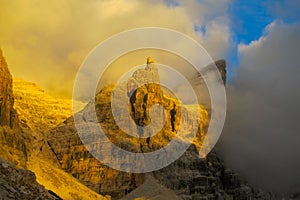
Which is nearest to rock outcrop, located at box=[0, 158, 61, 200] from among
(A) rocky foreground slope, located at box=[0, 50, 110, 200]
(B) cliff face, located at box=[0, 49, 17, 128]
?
(A) rocky foreground slope, located at box=[0, 50, 110, 200]

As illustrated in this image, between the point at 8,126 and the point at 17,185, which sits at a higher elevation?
the point at 8,126

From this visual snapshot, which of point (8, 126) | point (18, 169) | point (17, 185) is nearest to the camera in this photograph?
point (17, 185)

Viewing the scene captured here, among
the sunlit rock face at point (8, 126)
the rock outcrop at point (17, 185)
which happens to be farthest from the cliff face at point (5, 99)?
the rock outcrop at point (17, 185)

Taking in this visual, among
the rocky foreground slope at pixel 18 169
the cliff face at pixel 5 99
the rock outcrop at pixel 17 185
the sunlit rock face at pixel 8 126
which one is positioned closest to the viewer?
the rock outcrop at pixel 17 185

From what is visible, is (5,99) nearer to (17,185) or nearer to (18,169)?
(18,169)

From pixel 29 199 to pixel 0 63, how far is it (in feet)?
211

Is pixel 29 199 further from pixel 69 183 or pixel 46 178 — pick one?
pixel 69 183

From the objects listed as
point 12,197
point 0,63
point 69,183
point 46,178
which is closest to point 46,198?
point 12,197

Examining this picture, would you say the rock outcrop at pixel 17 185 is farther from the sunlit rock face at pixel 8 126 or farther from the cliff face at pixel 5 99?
the cliff face at pixel 5 99

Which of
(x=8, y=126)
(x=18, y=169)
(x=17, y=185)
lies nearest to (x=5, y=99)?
(x=8, y=126)

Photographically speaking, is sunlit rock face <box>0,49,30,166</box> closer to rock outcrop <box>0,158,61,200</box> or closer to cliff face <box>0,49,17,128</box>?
cliff face <box>0,49,17,128</box>

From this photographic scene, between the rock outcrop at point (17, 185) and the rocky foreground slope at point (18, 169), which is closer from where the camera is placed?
the rock outcrop at point (17, 185)

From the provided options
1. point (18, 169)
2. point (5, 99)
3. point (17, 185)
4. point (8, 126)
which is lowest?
point (17, 185)

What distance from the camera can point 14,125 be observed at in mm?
149375
